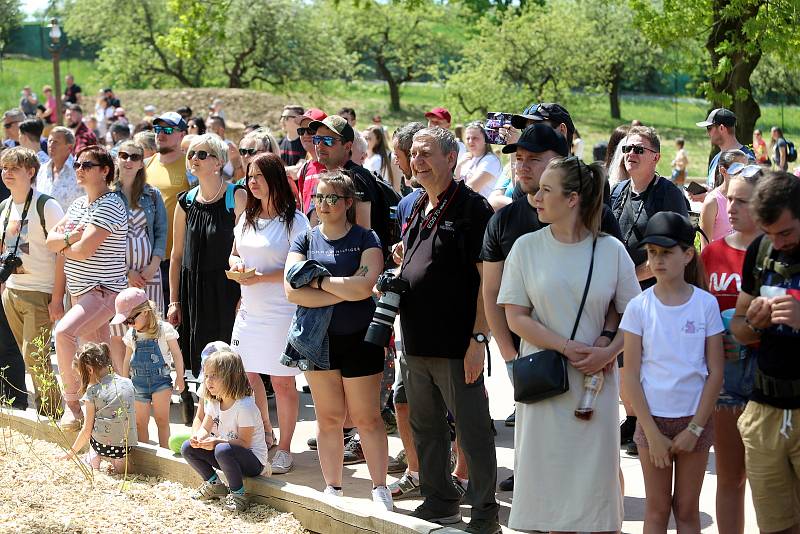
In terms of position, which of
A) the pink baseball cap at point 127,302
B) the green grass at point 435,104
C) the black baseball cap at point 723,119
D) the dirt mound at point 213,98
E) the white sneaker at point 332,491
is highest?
the black baseball cap at point 723,119

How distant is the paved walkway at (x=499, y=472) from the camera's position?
5703 millimetres

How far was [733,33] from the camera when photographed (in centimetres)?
1623

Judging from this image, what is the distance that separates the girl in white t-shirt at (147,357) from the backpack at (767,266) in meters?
4.06

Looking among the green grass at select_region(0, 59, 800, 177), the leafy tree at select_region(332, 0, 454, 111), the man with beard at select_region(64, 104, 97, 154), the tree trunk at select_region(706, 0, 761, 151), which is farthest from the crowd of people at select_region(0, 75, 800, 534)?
the leafy tree at select_region(332, 0, 454, 111)

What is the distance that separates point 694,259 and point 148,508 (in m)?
3.35

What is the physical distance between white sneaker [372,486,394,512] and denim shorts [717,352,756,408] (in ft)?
6.09

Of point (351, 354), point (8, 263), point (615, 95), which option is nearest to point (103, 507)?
point (351, 354)

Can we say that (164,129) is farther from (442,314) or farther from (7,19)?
(7,19)

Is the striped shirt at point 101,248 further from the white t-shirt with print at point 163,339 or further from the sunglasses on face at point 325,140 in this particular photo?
the sunglasses on face at point 325,140

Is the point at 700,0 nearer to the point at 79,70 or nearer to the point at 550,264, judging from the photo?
the point at 550,264

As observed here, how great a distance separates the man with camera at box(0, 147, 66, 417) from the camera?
801 centimetres

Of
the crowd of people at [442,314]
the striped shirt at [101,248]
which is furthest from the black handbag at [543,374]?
the striped shirt at [101,248]

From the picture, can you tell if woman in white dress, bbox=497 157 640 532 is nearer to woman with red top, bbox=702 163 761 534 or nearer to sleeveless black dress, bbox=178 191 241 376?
woman with red top, bbox=702 163 761 534

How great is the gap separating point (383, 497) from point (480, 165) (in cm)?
452
